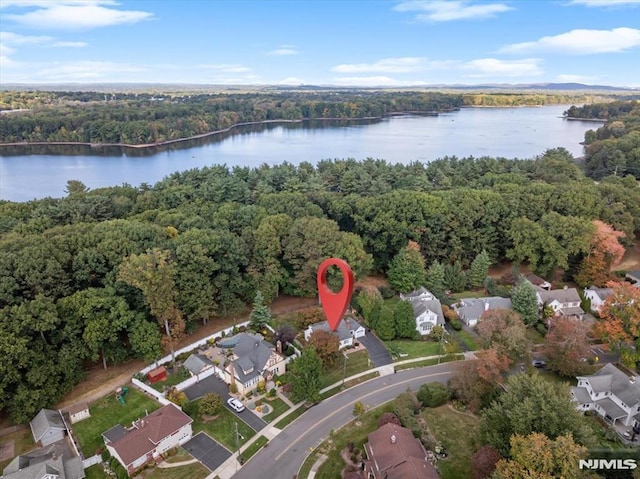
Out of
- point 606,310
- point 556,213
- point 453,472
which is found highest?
point 556,213

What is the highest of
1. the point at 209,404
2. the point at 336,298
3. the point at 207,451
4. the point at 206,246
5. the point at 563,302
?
the point at 336,298

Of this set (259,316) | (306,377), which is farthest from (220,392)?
(259,316)

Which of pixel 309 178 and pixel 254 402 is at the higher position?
pixel 309 178

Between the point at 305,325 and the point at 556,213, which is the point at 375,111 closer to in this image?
the point at 556,213

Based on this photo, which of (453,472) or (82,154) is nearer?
(453,472)

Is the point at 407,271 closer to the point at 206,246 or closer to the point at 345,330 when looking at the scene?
the point at 345,330

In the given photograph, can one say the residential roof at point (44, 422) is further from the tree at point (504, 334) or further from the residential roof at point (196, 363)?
the tree at point (504, 334)

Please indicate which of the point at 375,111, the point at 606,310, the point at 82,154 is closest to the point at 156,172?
the point at 82,154
